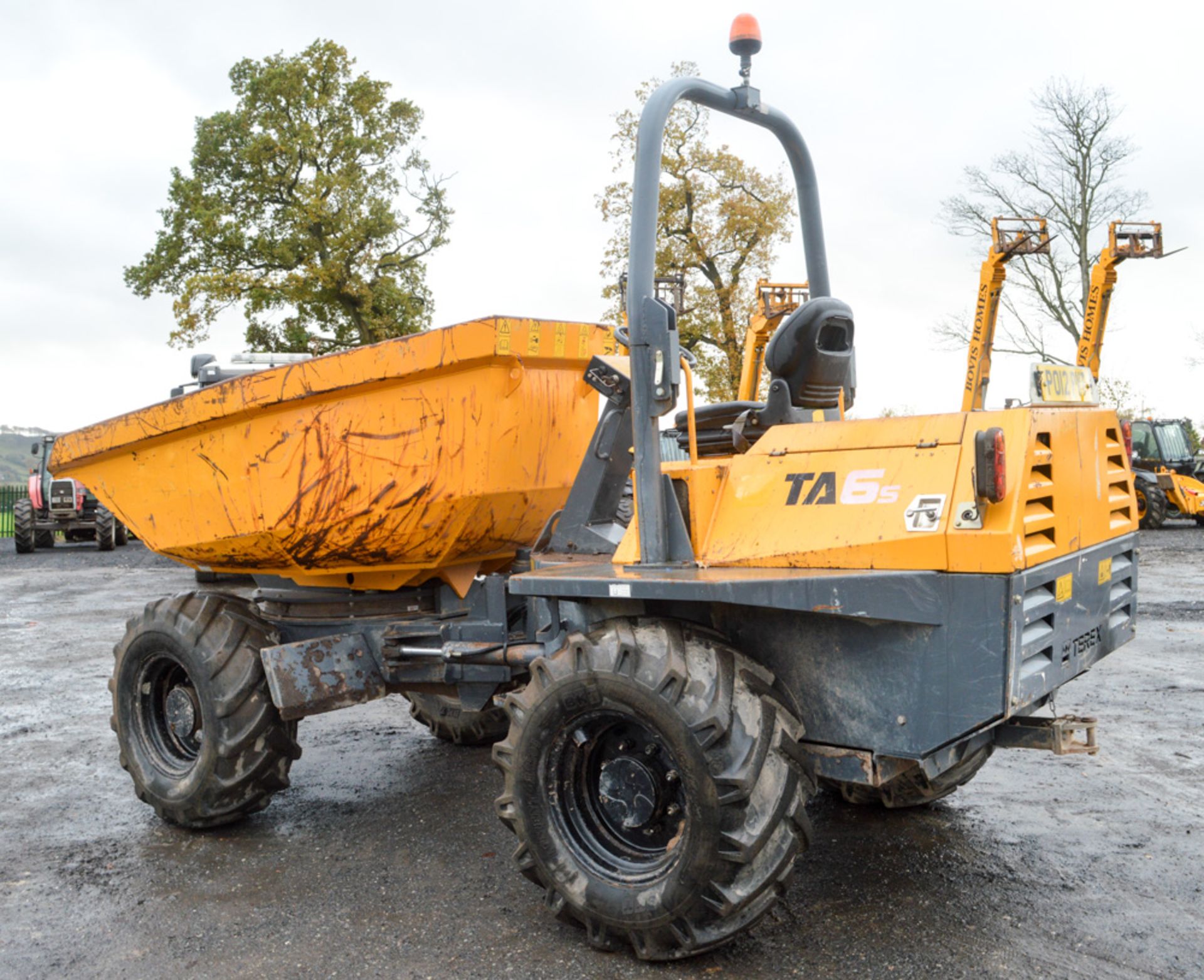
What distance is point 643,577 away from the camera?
3.64m

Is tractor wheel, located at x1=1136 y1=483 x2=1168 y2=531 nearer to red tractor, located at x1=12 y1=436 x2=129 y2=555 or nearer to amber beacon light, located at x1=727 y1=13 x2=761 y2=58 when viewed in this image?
amber beacon light, located at x1=727 y1=13 x2=761 y2=58

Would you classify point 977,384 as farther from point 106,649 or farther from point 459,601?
point 459,601

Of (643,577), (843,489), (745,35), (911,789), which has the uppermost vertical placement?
(745,35)

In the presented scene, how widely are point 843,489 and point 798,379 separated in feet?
2.38

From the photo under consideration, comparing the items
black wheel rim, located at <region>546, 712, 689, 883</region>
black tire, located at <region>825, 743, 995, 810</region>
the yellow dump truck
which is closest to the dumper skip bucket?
the yellow dump truck

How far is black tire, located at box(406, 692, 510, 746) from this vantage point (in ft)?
20.6

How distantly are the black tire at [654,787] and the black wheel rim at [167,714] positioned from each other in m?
2.17

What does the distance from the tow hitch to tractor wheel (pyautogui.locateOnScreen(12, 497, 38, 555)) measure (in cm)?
2536

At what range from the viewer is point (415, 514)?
4.55 meters

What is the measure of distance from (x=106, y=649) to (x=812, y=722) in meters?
8.98

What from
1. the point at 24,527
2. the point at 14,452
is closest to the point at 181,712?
the point at 24,527

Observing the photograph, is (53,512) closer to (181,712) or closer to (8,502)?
(8,502)

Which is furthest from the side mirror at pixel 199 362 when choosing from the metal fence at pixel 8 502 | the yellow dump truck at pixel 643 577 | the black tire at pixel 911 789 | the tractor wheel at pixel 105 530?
the metal fence at pixel 8 502

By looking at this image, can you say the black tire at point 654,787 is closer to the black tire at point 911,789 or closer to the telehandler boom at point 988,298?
the black tire at point 911,789
